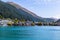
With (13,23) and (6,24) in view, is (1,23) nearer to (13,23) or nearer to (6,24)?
Result: (6,24)

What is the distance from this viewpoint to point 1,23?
6191 inches

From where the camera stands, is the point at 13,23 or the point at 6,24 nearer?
the point at 6,24

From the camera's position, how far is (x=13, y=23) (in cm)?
17575

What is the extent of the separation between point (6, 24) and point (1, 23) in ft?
22.4

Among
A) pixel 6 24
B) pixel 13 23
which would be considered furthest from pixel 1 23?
pixel 13 23

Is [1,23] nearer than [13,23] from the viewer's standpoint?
Yes

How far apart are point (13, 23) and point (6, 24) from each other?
1374 centimetres

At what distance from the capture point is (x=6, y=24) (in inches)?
6417

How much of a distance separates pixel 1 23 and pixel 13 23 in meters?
20.4
